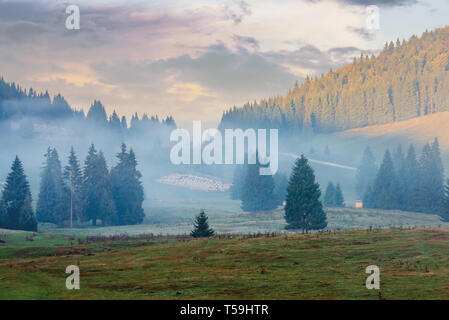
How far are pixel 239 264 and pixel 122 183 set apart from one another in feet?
271

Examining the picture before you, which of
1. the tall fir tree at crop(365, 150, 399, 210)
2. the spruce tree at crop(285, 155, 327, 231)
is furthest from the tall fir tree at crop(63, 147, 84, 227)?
the tall fir tree at crop(365, 150, 399, 210)

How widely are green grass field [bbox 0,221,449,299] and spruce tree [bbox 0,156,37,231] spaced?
121ft

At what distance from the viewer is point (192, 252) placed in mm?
43531

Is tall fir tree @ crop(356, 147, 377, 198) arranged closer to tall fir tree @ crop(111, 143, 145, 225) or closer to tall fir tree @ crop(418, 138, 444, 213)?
tall fir tree @ crop(418, 138, 444, 213)

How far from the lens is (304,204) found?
81.1m

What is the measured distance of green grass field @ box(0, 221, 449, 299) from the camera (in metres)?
26.2

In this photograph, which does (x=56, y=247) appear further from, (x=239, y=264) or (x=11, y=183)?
(x=11, y=183)

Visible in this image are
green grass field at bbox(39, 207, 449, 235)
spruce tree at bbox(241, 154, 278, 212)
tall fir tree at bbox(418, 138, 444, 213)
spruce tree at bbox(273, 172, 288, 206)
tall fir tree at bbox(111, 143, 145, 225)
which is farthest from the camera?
spruce tree at bbox(273, 172, 288, 206)

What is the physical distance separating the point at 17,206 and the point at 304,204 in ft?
162

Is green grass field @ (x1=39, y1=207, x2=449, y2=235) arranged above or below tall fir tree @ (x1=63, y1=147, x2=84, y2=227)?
below

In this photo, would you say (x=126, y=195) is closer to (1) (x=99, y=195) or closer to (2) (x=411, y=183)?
(1) (x=99, y=195)

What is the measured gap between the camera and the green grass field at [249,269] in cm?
2623

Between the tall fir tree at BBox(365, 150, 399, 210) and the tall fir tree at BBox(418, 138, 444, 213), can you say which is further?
the tall fir tree at BBox(365, 150, 399, 210)

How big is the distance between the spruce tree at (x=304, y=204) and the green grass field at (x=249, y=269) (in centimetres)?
2779
